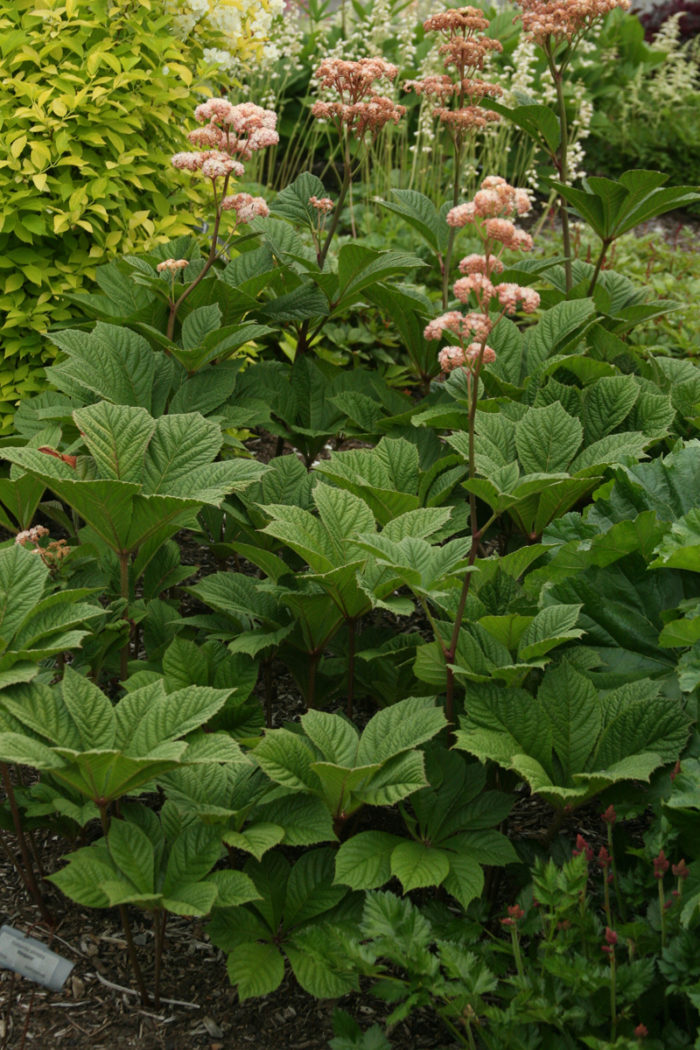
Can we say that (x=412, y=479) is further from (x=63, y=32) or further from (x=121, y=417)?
(x=63, y=32)

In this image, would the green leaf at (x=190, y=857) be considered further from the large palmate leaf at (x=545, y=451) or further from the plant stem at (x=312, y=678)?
the large palmate leaf at (x=545, y=451)

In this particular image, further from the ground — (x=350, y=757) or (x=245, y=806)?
(x=350, y=757)

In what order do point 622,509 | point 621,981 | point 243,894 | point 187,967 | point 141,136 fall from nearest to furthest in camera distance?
point 621,981 < point 243,894 < point 187,967 < point 622,509 < point 141,136

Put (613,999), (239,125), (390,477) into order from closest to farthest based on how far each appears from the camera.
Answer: (613,999), (390,477), (239,125)

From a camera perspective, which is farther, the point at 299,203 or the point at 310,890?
the point at 299,203

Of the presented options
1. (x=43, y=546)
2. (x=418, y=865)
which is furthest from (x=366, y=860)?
(x=43, y=546)

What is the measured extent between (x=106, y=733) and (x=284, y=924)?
0.45 metres

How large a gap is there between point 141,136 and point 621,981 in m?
2.73

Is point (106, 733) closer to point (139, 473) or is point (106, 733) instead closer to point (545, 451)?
point (139, 473)

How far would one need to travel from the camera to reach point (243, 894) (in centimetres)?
164

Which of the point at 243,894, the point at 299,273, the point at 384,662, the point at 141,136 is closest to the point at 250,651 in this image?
the point at 384,662

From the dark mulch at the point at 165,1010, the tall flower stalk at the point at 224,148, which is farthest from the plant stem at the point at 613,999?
the tall flower stalk at the point at 224,148

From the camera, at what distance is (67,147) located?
295 cm

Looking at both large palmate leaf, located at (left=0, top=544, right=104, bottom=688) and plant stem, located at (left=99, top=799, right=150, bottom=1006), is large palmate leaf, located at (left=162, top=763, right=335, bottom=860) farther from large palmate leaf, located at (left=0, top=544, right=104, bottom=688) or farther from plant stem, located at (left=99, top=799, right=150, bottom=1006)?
large palmate leaf, located at (left=0, top=544, right=104, bottom=688)
